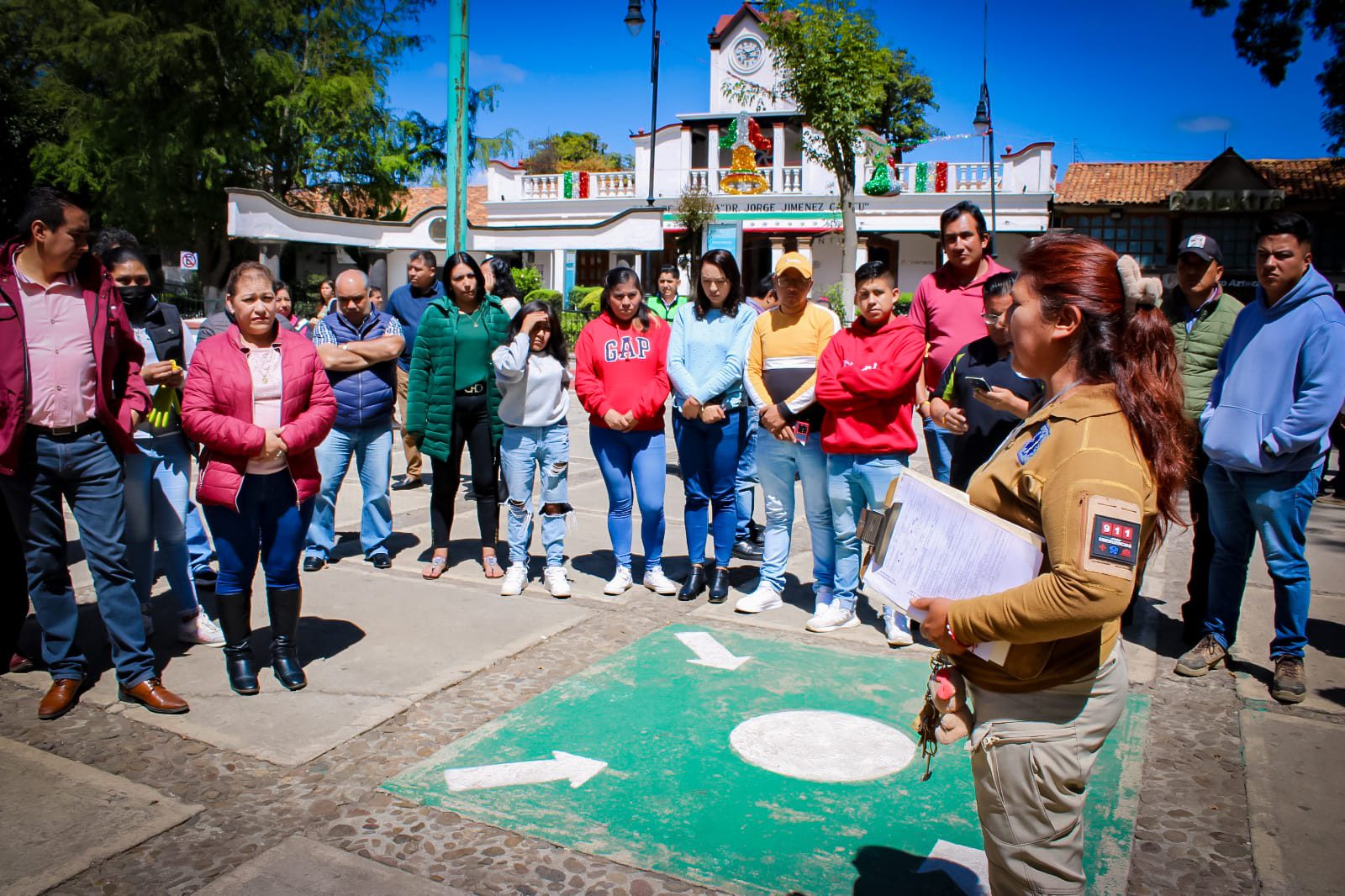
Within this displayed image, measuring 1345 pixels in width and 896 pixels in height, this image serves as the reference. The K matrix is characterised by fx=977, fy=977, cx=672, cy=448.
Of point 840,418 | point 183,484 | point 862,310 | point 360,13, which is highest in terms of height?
point 360,13

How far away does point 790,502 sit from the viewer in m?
5.80

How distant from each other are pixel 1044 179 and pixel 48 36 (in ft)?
98.7

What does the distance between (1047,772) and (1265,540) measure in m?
3.24

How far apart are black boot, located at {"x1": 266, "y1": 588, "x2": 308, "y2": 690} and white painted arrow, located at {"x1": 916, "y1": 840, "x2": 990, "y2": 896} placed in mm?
2846

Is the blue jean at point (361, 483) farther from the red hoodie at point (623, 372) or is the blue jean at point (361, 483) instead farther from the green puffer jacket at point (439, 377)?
the red hoodie at point (623, 372)

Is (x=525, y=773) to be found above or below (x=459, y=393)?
below

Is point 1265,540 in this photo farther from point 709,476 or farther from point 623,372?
point 623,372

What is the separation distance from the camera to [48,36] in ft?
94.0

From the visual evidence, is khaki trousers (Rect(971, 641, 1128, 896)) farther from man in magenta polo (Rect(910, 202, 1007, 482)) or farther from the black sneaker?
man in magenta polo (Rect(910, 202, 1007, 482))

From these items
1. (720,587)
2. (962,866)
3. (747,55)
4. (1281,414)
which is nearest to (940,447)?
(720,587)

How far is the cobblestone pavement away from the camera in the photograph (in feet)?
9.85

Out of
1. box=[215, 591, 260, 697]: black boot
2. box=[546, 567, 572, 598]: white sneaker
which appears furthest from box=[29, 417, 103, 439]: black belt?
box=[546, 567, 572, 598]: white sneaker

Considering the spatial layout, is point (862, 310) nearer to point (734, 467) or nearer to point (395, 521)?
point (734, 467)

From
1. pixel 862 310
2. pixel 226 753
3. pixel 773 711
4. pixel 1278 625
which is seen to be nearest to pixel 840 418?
pixel 862 310
